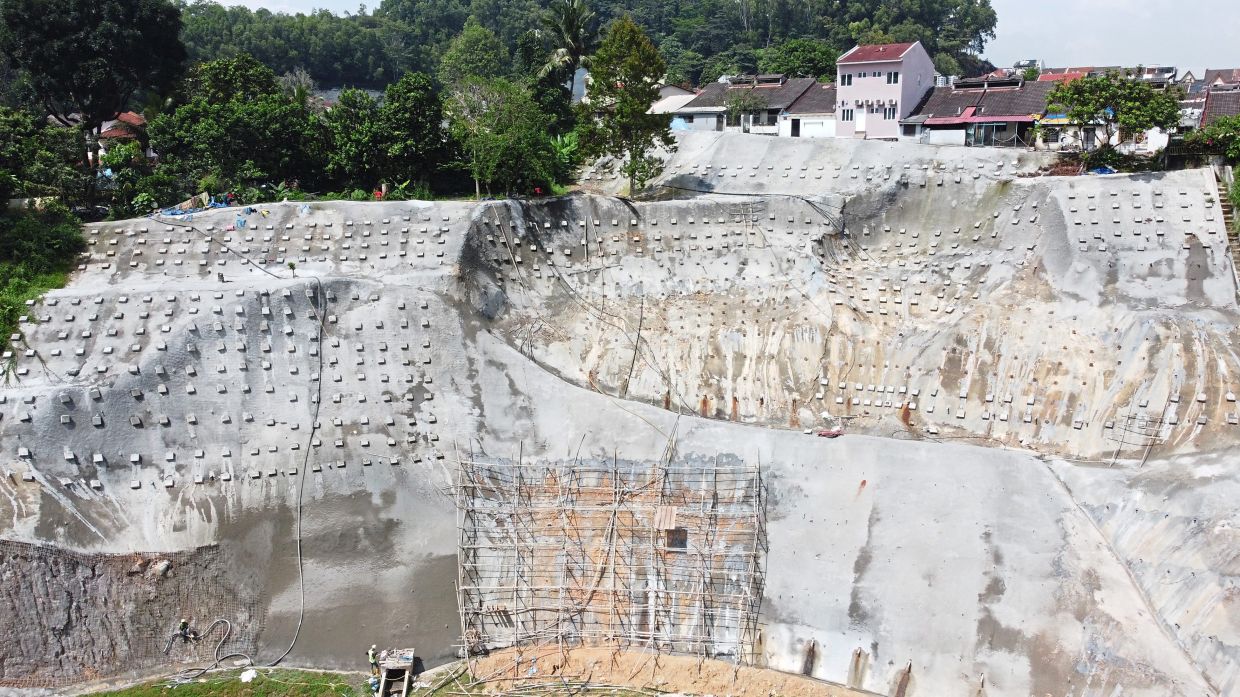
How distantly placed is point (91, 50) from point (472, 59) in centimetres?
2325

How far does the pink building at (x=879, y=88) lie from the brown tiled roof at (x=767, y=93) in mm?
4410

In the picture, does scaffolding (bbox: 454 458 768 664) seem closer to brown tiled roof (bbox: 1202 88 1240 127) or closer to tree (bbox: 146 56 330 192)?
tree (bbox: 146 56 330 192)

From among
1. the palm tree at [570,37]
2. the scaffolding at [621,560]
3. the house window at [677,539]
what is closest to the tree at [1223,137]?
the scaffolding at [621,560]

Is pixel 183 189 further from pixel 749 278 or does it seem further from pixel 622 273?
pixel 749 278

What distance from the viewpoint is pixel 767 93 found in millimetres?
53281

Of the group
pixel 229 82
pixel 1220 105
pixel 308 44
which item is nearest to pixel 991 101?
pixel 1220 105

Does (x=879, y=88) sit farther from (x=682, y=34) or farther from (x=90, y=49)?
(x=682, y=34)

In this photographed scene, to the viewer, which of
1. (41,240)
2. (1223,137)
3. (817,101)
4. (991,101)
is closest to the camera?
(41,240)

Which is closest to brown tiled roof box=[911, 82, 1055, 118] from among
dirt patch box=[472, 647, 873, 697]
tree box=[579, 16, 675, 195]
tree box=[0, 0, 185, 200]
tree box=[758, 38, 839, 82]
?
tree box=[579, 16, 675, 195]

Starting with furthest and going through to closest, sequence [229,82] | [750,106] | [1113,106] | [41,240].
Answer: [750,106]
[229,82]
[1113,106]
[41,240]

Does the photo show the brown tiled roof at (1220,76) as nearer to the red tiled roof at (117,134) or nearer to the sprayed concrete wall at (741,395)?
the sprayed concrete wall at (741,395)

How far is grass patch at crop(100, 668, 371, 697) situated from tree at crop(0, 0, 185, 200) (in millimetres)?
24404

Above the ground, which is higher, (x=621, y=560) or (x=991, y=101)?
(x=991, y=101)

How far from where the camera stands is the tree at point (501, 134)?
35469 mm
